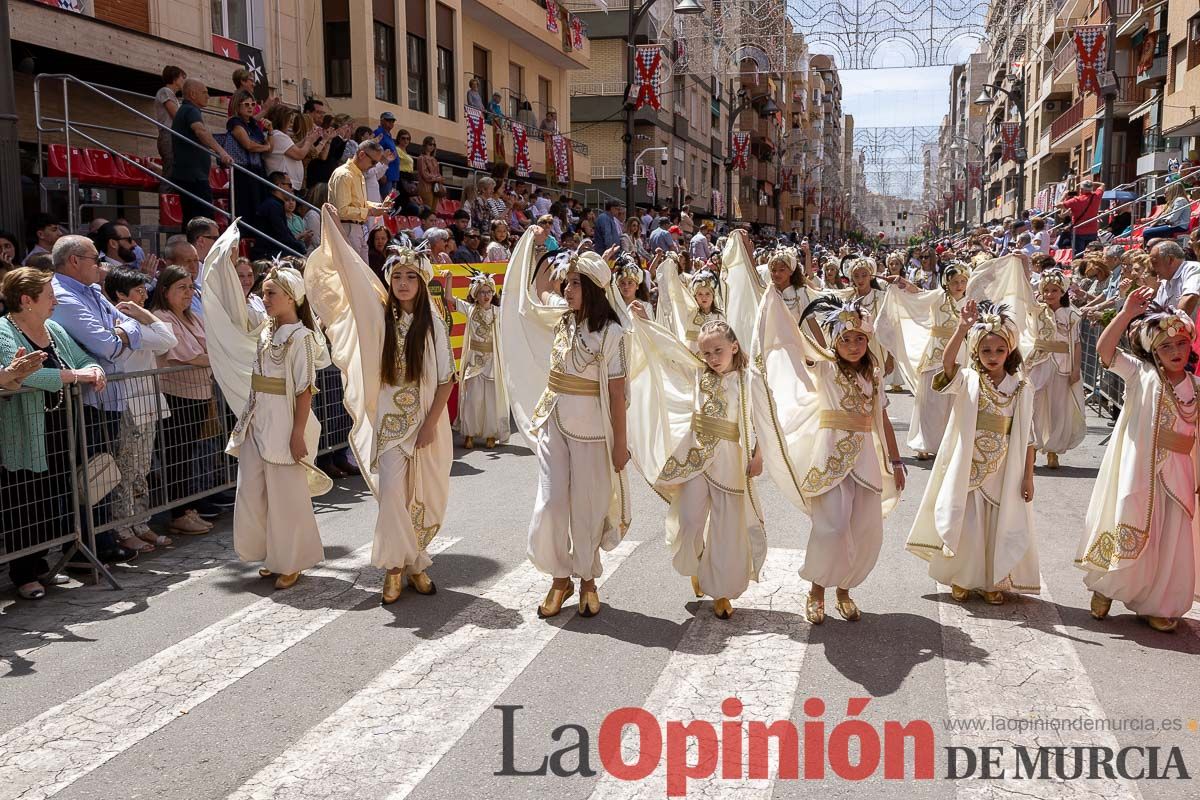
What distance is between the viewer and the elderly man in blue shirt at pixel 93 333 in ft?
22.9

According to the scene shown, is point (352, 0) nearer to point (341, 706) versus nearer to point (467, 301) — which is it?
point (467, 301)

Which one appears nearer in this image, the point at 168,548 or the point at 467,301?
the point at 168,548

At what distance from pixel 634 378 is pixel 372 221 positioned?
23.7 feet

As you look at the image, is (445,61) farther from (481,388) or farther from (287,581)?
(287,581)

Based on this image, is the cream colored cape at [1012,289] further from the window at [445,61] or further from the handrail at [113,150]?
the window at [445,61]

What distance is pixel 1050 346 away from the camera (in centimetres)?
1031

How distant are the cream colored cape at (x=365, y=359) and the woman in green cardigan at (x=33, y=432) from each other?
4.80ft

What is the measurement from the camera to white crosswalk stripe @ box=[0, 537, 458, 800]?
13.8 ft

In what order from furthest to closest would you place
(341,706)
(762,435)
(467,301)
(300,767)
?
(467,301), (762,435), (341,706), (300,767)

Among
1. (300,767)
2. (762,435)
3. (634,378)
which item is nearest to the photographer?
(300,767)

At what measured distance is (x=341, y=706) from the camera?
472cm

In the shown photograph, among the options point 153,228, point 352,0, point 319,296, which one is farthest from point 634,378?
point 352,0

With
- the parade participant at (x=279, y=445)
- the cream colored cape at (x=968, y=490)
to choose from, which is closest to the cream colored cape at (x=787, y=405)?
the cream colored cape at (x=968, y=490)

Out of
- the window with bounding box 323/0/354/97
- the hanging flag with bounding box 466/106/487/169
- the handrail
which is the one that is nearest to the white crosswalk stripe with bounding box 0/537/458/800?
the handrail
